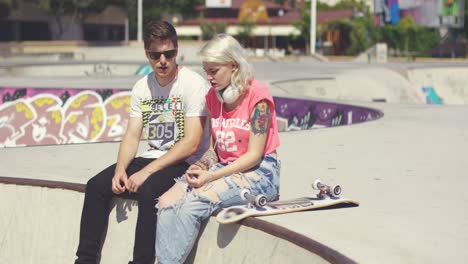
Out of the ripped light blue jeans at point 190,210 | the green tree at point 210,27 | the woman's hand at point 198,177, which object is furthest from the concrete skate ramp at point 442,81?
the green tree at point 210,27

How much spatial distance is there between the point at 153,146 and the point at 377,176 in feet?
7.34

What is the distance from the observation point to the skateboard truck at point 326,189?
5.66 metres

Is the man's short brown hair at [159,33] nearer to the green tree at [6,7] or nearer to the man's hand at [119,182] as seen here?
the man's hand at [119,182]

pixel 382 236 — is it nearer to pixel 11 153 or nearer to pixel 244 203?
pixel 244 203

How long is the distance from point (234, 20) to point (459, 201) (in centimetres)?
8412

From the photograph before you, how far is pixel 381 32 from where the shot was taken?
69.4 meters

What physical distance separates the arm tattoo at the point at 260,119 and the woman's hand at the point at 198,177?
407 millimetres

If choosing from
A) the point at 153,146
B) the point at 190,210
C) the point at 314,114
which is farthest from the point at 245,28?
the point at 190,210

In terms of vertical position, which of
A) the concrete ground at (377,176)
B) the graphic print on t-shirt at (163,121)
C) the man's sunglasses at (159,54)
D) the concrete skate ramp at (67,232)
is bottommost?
the concrete skate ramp at (67,232)

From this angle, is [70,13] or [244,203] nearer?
[244,203]

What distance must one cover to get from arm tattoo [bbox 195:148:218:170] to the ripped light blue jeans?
1.06ft

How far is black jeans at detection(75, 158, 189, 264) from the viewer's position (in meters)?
5.42

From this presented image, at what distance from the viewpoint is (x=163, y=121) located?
6.02 meters

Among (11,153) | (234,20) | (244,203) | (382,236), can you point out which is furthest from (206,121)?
(234,20)
